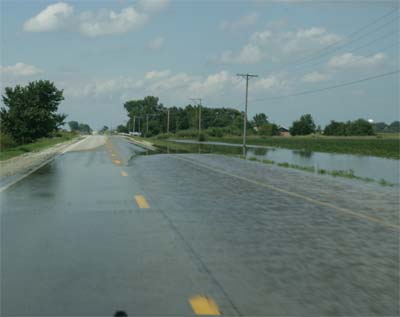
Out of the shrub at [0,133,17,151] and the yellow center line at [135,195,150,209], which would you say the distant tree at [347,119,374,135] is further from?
the yellow center line at [135,195,150,209]

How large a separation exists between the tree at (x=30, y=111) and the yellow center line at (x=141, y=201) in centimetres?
4715

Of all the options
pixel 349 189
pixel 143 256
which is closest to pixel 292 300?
pixel 143 256

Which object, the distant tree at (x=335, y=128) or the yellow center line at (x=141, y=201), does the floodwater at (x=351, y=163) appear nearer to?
the yellow center line at (x=141, y=201)

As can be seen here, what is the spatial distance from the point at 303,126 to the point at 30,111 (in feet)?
450

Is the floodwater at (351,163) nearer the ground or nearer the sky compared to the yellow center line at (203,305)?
nearer the ground

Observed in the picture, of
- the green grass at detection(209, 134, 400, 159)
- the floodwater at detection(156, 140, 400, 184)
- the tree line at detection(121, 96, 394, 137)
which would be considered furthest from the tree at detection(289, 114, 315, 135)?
the floodwater at detection(156, 140, 400, 184)

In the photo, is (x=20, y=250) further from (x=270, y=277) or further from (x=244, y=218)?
(x=244, y=218)

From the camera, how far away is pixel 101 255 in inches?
274

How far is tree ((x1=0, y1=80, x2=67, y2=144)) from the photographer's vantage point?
57125 mm

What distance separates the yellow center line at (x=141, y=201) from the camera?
37.9 feet

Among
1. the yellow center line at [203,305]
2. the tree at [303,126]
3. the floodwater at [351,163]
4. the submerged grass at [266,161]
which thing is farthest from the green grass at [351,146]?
the tree at [303,126]

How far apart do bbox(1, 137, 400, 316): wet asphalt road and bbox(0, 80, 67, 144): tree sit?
45810 millimetres

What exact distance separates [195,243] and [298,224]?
2.60m

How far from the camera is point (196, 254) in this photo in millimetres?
7156
